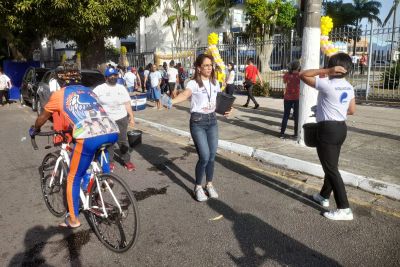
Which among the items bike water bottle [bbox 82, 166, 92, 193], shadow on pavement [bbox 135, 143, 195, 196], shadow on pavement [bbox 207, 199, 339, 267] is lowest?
shadow on pavement [bbox 207, 199, 339, 267]

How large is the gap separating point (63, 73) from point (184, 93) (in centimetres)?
139

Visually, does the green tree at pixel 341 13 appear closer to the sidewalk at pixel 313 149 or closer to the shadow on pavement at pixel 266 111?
the sidewalk at pixel 313 149

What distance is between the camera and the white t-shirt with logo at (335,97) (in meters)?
4.00

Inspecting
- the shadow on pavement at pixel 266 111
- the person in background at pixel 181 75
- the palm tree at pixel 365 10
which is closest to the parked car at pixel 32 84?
the person in background at pixel 181 75

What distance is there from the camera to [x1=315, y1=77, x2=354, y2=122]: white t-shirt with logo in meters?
4.00

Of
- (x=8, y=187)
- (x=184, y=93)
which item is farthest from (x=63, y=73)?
(x=8, y=187)

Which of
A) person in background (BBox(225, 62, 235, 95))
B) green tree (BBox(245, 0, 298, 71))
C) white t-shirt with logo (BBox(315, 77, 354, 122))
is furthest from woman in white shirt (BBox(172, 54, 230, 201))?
green tree (BBox(245, 0, 298, 71))

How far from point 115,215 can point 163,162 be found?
316cm

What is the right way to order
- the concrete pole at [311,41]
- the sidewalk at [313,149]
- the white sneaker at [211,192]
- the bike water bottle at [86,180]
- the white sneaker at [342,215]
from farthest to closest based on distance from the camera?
the concrete pole at [311,41] → the sidewalk at [313,149] → the white sneaker at [211,192] → the white sneaker at [342,215] → the bike water bottle at [86,180]

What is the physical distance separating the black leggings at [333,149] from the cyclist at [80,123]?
2258 mm

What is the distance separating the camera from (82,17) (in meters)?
12.5

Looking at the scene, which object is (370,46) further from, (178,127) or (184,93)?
(184,93)

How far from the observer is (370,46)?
12.5 metres

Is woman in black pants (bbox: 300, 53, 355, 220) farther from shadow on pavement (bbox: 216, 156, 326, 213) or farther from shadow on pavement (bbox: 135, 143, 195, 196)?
shadow on pavement (bbox: 135, 143, 195, 196)
